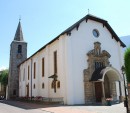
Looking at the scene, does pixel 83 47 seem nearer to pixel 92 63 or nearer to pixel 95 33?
pixel 92 63

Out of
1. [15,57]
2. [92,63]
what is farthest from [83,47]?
[15,57]

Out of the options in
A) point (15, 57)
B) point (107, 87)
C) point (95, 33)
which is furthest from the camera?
point (15, 57)

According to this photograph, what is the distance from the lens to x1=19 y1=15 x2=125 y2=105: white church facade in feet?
69.9

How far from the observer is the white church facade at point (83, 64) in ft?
69.9

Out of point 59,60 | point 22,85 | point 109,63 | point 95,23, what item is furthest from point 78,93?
point 22,85

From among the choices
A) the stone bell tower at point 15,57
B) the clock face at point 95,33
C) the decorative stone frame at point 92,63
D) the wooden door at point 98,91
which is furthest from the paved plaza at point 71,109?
the stone bell tower at point 15,57

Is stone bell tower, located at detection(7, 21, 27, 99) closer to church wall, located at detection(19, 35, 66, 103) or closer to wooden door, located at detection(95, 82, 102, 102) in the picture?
church wall, located at detection(19, 35, 66, 103)

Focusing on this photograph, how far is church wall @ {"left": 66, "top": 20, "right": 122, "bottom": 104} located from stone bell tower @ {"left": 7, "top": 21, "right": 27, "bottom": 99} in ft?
82.3

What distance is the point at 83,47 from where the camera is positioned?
2331cm

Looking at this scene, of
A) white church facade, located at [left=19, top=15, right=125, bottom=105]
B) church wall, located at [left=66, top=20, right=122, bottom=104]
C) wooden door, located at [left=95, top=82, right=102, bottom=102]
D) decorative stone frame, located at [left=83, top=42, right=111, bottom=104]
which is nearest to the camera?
white church facade, located at [left=19, top=15, right=125, bottom=105]

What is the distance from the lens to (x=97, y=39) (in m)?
25.1

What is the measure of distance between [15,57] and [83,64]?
26463 millimetres

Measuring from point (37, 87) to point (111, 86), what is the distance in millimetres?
12193

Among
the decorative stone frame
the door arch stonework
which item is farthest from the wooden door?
the decorative stone frame
